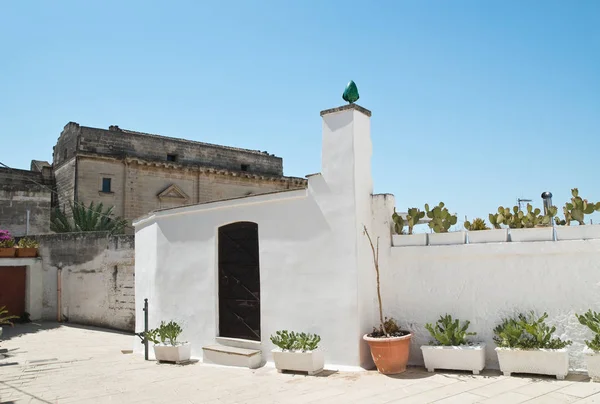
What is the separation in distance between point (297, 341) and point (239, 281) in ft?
6.39

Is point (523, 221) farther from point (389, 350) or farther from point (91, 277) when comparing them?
point (91, 277)

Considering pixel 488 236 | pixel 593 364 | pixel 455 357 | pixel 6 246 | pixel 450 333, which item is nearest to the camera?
pixel 593 364

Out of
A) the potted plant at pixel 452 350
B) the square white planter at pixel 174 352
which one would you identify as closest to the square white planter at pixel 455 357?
the potted plant at pixel 452 350

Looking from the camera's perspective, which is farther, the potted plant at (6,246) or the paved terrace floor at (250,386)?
the potted plant at (6,246)

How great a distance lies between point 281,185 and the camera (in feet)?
113

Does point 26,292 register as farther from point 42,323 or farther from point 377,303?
point 377,303

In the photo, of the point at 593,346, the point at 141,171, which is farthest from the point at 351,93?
the point at 141,171

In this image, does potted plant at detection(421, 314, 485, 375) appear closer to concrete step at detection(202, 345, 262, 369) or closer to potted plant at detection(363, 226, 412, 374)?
potted plant at detection(363, 226, 412, 374)

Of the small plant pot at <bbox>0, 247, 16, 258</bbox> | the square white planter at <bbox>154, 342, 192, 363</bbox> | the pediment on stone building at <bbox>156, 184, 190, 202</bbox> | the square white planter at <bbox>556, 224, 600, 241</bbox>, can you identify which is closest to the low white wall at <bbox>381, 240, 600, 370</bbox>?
the square white planter at <bbox>556, 224, 600, 241</bbox>

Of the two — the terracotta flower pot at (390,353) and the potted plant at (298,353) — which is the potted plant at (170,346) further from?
the terracotta flower pot at (390,353)

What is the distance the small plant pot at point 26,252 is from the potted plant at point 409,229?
50.6 feet

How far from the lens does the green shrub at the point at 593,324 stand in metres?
6.00

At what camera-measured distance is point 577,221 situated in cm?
681

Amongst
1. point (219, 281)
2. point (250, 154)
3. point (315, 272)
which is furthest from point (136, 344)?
point (250, 154)
